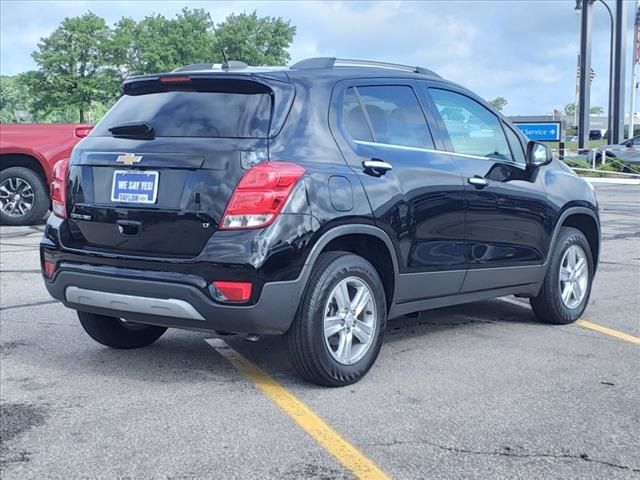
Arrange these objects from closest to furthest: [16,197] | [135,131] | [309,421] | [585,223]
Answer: [309,421], [135,131], [585,223], [16,197]

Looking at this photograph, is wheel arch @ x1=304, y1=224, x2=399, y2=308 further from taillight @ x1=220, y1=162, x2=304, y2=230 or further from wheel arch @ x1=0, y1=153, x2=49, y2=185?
wheel arch @ x1=0, y1=153, x2=49, y2=185

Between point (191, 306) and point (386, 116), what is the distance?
5.62 feet

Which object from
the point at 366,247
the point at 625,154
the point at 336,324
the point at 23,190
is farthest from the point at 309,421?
the point at 625,154

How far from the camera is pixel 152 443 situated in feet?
12.3

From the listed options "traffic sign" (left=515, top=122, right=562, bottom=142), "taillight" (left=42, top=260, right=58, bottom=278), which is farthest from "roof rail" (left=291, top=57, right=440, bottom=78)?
"traffic sign" (left=515, top=122, right=562, bottom=142)

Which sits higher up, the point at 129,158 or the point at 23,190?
the point at 129,158

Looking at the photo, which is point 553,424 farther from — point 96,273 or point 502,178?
point 96,273

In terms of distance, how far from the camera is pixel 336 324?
4500 millimetres

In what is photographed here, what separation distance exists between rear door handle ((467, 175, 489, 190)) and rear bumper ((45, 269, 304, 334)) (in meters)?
1.65

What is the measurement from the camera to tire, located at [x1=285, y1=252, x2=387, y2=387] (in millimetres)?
4328

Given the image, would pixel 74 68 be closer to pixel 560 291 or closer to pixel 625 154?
pixel 625 154

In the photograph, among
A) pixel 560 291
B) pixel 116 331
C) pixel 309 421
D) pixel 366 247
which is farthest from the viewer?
pixel 560 291

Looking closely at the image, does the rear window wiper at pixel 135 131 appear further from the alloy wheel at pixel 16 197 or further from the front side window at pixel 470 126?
the alloy wheel at pixel 16 197

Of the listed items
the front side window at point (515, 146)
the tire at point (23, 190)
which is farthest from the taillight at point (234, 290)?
the tire at point (23, 190)
